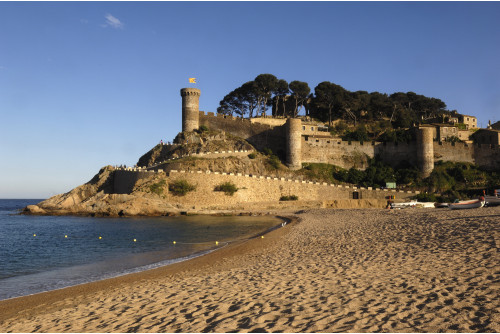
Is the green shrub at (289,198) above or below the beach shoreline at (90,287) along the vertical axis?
above

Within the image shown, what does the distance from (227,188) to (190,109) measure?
2153 centimetres

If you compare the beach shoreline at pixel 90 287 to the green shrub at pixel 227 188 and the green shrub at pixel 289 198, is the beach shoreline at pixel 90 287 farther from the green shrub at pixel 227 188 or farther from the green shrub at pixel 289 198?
the green shrub at pixel 289 198

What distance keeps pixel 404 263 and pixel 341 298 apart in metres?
3.57

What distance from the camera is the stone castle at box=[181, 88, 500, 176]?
5159cm

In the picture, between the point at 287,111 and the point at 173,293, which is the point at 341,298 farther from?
the point at 287,111

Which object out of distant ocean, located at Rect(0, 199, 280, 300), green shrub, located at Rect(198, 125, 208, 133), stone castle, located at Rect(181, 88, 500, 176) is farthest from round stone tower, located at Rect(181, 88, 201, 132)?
distant ocean, located at Rect(0, 199, 280, 300)

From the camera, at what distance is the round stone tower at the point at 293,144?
5156 centimetres

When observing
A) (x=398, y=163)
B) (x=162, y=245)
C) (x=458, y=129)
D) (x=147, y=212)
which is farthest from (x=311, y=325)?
(x=458, y=129)

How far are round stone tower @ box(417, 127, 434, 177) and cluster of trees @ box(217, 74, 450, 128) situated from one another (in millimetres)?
11548

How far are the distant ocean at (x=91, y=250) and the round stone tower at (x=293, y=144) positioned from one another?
84.7 ft

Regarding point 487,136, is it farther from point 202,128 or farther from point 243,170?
point 202,128

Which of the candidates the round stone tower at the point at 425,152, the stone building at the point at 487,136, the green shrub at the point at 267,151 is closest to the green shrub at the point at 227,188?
the green shrub at the point at 267,151

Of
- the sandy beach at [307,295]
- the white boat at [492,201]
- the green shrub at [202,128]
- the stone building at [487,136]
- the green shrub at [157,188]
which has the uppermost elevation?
the green shrub at [202,128]

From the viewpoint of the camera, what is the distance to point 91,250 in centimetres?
1875
